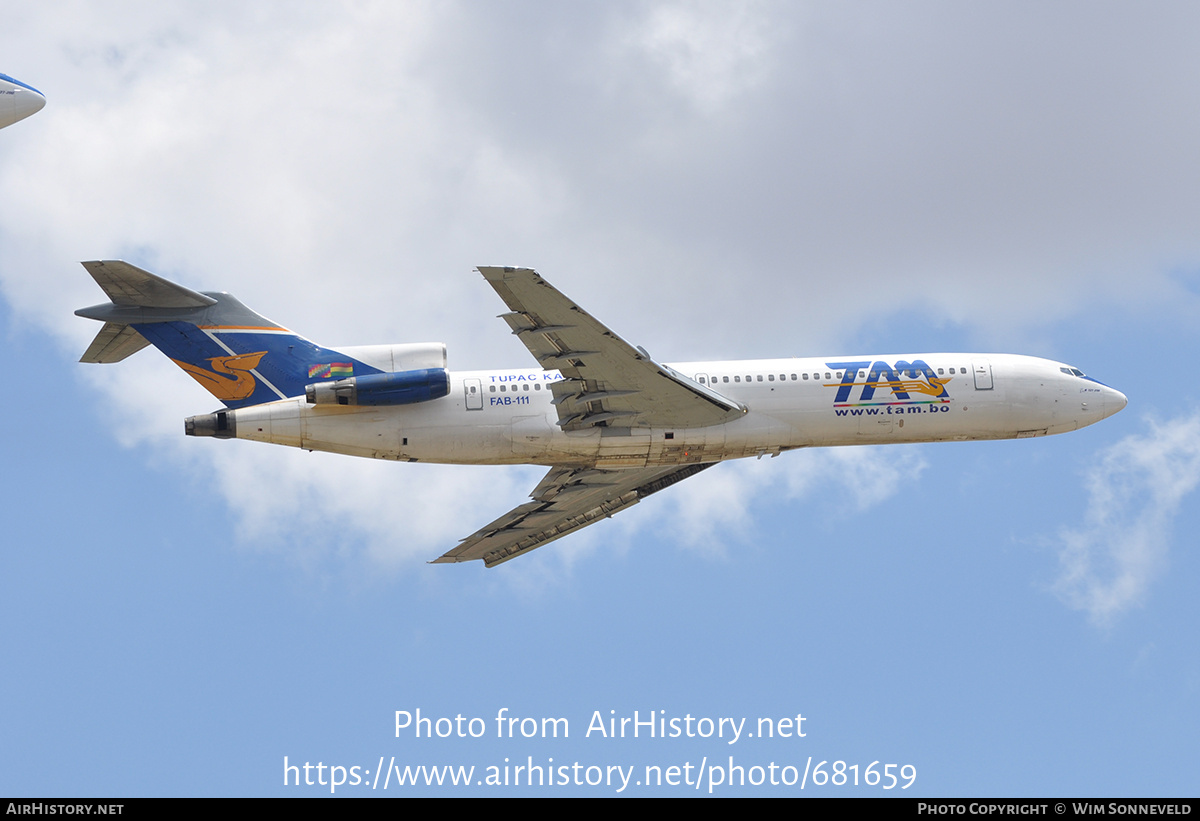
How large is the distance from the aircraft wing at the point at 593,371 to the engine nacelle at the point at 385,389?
135 inches

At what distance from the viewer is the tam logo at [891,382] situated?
42625mm

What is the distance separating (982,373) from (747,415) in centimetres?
835

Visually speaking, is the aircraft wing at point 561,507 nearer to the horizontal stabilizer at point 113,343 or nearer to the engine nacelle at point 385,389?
the engine nacelle at point 385,389

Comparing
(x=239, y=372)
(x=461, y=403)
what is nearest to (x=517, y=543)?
(x=461, y=403)

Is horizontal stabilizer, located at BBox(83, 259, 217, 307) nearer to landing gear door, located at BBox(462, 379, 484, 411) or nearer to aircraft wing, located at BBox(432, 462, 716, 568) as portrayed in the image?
landing gear door, located at BBox(462, 379, 484, 411)

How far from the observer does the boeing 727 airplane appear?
1577 inches

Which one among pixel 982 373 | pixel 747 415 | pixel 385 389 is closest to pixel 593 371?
pixel 747 415

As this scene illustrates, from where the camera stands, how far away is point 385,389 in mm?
40000

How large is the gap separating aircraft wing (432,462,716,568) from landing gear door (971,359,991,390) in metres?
9.53

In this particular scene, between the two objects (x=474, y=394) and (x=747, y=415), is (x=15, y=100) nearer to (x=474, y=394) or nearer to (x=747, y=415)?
(x=474, y=394)

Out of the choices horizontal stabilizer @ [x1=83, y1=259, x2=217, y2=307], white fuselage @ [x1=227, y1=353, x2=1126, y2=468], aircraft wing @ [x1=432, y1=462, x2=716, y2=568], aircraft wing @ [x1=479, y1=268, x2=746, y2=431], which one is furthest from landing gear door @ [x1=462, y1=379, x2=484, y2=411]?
horizontal stabilizer @ [x1=83, y1=259, x2=217, y2=307]

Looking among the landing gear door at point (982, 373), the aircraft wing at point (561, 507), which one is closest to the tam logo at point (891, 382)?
the landing gear door at point (982, 373)

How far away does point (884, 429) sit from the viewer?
141ft
